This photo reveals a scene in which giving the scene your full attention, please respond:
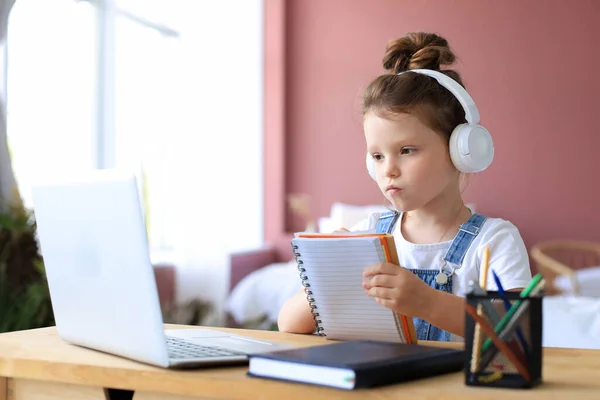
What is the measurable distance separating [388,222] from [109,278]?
681mm

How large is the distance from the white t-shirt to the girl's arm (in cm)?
25

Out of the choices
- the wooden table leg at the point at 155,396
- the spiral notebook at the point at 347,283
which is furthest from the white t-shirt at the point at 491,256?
the wooden table leg at the point at 155,396

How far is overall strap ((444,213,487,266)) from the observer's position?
4.67ft

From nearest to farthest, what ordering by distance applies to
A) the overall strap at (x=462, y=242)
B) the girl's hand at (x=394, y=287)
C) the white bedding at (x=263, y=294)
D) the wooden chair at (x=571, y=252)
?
the girl's hand at (x=394, y=287), the overall strap at (x=462, y=242), the white bedding at (x=263, y=294), the wooden chair at (x=571, y=252)

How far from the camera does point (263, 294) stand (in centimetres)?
479

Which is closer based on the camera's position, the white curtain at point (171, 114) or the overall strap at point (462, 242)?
the overall strap at point (462, 242)

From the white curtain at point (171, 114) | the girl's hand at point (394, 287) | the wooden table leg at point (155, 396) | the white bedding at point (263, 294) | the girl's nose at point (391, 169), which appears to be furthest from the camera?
the white bedding at point (263, 294)

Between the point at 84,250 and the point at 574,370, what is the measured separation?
0.64 meters

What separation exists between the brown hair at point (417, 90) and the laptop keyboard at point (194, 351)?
51cm

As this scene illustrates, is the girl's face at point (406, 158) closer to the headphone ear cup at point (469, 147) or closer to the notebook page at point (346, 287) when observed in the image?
the headphone ear cup at point (469, 147)

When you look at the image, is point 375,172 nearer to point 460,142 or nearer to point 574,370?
point 460,142

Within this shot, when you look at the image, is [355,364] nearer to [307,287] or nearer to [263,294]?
[307,287]

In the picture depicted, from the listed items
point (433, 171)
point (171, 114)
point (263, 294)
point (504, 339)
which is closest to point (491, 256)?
point (433, 171)

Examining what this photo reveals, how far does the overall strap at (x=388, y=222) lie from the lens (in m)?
1.56
